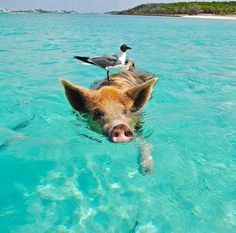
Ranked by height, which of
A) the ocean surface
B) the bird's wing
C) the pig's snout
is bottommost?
the ocean surface

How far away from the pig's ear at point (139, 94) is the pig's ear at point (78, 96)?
73cm

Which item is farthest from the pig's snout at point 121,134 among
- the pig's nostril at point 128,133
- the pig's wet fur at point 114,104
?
the pig's wet fur at point 114,104

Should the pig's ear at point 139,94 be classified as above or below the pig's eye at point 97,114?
above

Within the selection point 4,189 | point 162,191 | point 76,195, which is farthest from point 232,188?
point 4,189

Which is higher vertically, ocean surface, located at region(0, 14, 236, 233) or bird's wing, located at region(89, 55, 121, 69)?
bird's wing, located at region(89, 55, 121, 69)

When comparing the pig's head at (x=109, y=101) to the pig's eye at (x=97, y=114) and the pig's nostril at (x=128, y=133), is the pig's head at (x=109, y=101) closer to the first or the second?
the pig's eye at (x=97, y=114)

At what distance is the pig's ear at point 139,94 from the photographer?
6.11m

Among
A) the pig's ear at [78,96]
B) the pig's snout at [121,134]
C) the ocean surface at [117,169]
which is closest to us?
the ocean surface at [117,169]

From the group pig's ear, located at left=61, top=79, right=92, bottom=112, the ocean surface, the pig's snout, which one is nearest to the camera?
the ocean surface

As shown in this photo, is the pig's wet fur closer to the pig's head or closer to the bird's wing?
the pig's head

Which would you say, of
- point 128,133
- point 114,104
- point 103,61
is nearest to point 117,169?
point 114,104

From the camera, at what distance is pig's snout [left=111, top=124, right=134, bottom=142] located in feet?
16.2

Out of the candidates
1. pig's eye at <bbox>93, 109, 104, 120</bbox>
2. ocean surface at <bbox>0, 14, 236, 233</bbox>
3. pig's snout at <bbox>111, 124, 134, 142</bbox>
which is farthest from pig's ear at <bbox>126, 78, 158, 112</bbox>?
pig's snout at <bbox>111, 124, 134, 142</bbox>

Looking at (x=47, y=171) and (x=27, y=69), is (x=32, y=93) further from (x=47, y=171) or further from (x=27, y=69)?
(x=47, y=171)
